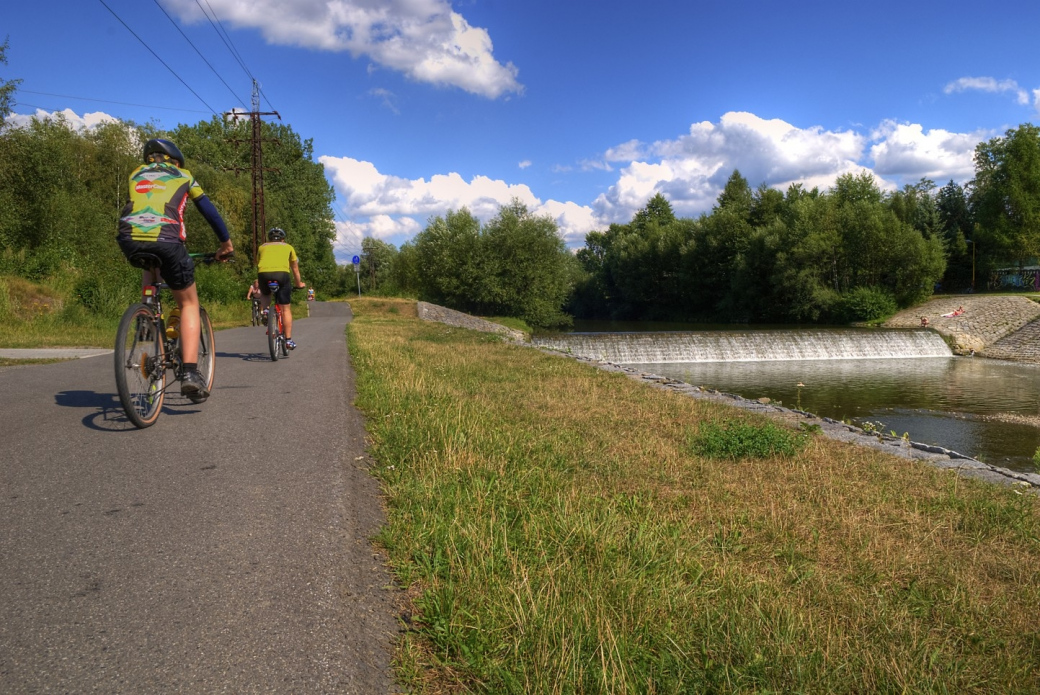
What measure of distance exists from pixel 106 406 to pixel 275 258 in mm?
4592

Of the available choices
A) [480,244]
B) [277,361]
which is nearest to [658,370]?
[277,361]

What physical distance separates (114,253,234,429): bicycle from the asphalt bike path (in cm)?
21

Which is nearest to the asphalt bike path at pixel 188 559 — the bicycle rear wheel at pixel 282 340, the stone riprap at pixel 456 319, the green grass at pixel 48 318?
the bicycle rear wheel at pixel 282 340

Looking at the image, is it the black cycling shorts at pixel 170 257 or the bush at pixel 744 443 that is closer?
the black cycling shorts at pixel 170 257

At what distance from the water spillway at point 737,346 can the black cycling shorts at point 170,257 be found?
23.4m

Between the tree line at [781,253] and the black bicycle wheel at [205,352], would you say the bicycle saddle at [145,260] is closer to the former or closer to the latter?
the black bicycle wheel at [205,352]

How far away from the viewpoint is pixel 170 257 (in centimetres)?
487

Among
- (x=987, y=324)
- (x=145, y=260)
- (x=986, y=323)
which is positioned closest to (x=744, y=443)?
(x=145, y=260)

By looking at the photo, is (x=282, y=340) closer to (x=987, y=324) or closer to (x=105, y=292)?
(x=105, y=292)

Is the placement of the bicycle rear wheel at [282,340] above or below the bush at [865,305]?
below

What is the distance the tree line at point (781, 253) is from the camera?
47.1m

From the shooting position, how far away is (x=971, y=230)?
60781mm

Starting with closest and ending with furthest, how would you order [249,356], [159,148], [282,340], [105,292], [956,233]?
[159,148] < [282,340] < [249,356] < [105,292] < [956,233]

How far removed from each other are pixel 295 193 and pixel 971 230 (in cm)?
6713
